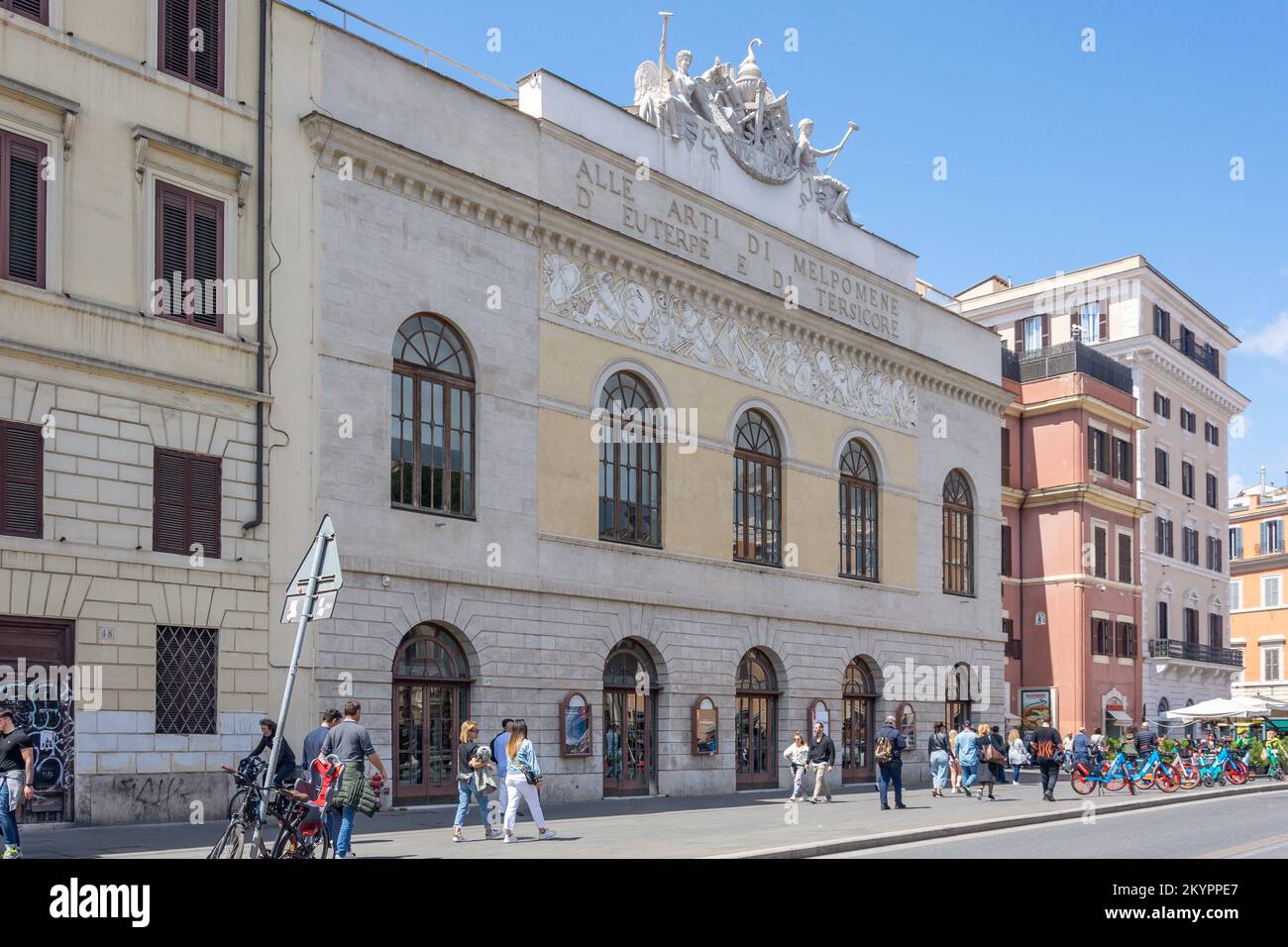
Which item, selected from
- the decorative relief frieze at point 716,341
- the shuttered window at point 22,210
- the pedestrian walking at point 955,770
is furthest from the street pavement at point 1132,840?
the shuttered window at point 22,210

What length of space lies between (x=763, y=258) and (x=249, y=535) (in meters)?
15.6

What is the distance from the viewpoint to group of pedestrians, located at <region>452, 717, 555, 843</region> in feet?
62.8

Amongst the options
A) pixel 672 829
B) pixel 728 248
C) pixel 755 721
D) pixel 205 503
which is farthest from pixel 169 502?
pixel 755 721

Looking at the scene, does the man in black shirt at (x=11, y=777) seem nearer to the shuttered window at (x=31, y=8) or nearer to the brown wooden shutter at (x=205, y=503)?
the brown wooden shutter at (x=205, y=503)

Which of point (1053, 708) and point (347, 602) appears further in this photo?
point (1053, 708)

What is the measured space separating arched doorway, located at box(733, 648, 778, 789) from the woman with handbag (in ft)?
41.3

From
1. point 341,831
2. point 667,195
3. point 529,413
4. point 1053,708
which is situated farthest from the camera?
point 1053,708

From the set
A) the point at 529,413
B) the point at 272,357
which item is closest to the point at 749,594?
the point at 529,413

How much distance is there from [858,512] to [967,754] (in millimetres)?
7866

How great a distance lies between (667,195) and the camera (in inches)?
1224

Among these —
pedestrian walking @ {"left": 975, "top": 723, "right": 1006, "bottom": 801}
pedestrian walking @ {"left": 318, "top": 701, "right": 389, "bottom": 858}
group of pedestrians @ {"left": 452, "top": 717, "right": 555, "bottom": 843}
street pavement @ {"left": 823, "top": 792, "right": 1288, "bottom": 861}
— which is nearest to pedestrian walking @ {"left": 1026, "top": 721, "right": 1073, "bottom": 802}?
pedestrian walking @ {"left": 975, "top": 723, "right": 1006, "bottom": 801}

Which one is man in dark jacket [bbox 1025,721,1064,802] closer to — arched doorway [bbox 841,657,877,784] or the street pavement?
the street pavement

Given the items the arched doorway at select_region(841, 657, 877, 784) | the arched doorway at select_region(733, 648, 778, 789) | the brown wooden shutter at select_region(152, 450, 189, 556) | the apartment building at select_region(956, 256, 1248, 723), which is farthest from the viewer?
the apartment building at select_region(956, 256, 1248, 723)
